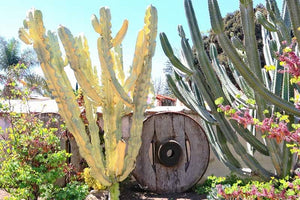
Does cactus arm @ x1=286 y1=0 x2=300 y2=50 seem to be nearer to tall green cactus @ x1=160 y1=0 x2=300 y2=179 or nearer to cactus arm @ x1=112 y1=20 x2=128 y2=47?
tall green cactus @ x1=160 y1=0 x2=300 y2=179

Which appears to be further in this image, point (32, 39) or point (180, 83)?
point (180, 83)

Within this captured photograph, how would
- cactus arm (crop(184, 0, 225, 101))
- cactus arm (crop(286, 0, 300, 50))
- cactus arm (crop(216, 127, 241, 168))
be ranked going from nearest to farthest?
cactus arm (crop(286, 0, 300, 50)) < cactus arm (crop(184, 0, 225, 101)) < cactus arm (crop(216, 127, 241, 168))

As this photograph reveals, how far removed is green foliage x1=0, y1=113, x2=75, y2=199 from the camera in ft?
10.8

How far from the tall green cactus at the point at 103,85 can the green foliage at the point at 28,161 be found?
0.80 metres

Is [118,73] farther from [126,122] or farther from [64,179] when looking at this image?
[64,179]

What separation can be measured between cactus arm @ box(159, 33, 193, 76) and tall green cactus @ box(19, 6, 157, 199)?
24.2 inches

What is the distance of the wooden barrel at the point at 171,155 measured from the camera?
4492mm

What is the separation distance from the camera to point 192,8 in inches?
130

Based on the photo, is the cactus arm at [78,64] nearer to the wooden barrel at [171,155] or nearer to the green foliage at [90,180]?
the green foliage at [90,180]

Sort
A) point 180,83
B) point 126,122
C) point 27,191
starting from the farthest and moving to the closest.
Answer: point 126,122 → point 180,83 → point 27,191

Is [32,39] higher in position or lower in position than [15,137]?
higher

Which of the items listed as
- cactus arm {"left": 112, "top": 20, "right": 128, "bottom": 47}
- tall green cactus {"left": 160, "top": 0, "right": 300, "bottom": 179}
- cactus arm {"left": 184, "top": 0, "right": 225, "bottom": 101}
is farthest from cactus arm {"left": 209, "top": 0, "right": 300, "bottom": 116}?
cactus arm {"left": 112, "top": 20, "right": 128, "bottom": 47}

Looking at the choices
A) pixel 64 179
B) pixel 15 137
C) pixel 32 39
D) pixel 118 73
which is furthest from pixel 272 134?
pixel 64 179

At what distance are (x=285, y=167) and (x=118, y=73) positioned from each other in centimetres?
203
